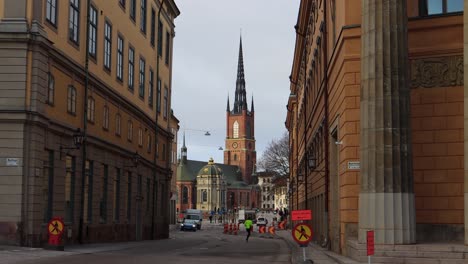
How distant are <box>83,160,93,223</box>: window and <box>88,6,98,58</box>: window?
539 centimetres

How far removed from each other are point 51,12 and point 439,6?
1501cm

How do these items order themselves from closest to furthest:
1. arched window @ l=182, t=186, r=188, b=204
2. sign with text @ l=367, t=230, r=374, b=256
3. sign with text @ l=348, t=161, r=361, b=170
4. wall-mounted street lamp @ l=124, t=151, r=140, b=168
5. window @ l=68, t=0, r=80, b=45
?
1. sign with text @ l=367, t=230, r=374, b=256
2. sign with text @ l=348, t=161, r=361, b=170
3. window @ l=68, t=0, r=80, b=45
4. wall-mounted street lamp @ l=124, t=151, r=140, b=168
5. arched window @ l=182, t=186, r=188, b=204

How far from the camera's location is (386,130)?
18.4 meters

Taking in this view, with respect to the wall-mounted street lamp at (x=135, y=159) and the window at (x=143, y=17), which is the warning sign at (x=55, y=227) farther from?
the window at (x=143, y=17)

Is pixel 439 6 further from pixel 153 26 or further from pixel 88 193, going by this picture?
pixel 153 26

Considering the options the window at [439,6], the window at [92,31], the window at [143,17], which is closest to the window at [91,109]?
the window at [92,31]

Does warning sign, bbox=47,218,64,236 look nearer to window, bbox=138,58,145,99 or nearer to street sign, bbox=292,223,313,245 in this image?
street sign, bbox=292,223,313,245

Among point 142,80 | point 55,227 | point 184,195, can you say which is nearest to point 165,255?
point 55,227

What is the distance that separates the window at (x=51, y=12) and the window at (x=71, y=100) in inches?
135

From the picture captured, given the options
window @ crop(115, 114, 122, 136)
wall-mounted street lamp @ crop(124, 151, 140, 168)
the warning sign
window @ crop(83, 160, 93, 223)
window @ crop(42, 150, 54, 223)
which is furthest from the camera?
wall-mounted street lamp @ crop(124, 151, 140, 168)

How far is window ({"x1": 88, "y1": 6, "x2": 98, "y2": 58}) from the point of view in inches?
1314

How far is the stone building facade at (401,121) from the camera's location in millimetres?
18297

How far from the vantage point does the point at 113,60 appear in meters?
38.3

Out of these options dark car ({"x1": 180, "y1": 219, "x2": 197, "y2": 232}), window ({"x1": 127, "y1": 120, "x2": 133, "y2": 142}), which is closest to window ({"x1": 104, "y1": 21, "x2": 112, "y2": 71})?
window ({"x1": 127, "y1": 120, "x2": 133, "y2": 142})
